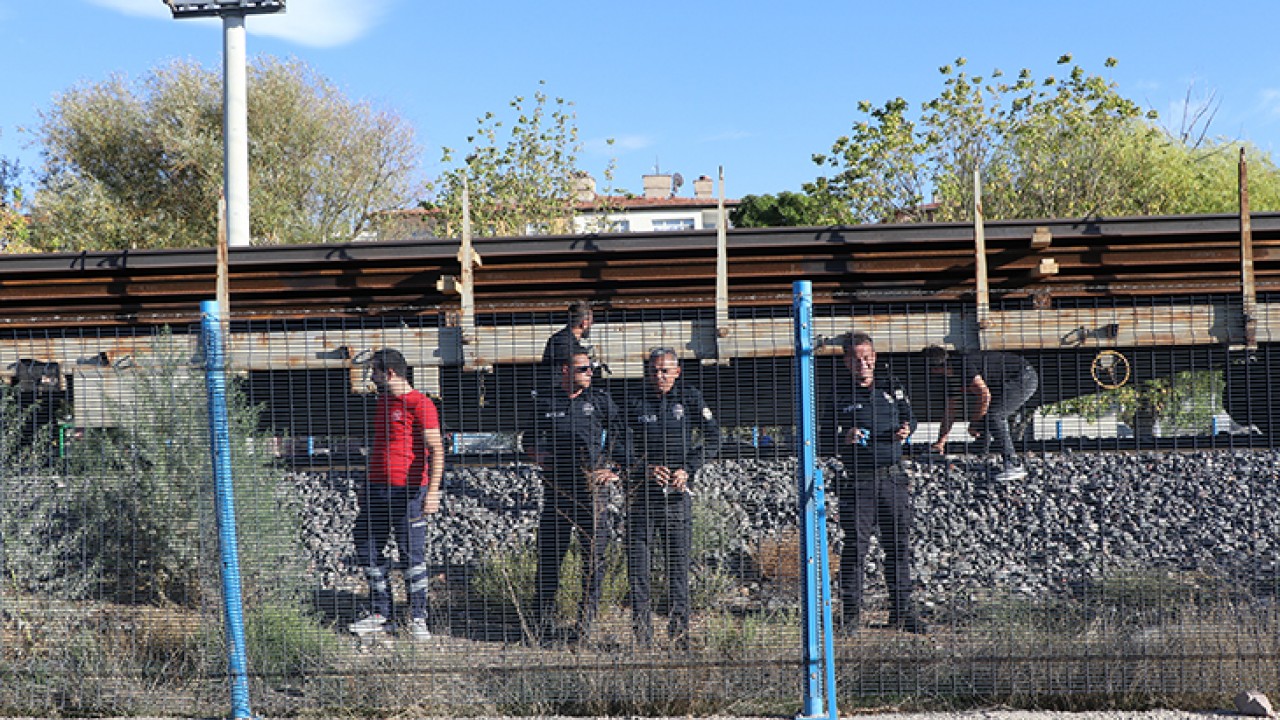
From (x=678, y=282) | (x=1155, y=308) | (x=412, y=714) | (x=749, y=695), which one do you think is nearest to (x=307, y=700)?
(x=412, y=714)

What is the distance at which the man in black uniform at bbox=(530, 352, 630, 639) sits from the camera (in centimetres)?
528

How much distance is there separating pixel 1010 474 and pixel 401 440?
290cm

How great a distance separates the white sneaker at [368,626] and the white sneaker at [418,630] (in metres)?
0.12

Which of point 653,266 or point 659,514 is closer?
point 659,514

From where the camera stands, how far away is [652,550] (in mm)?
5297

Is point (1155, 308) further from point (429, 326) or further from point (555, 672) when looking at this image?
point (429, 326)

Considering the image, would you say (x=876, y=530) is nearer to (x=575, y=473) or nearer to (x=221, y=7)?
(x=575, y=473)

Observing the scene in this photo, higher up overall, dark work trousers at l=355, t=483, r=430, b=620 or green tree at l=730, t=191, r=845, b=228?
green tree at l=730, t=191, r=845, b=228

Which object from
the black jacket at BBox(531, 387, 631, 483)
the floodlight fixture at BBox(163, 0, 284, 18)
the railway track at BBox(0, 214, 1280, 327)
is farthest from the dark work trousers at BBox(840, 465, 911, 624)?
the floodlight fixture at BBox(163, 0, 284, 18)

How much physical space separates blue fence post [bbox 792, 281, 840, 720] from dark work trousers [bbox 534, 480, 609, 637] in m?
0.92

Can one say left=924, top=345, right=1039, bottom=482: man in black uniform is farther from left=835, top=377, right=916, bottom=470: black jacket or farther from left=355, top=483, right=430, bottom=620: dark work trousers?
left=355, top=483, right=430, bottom=620: dark work trousers

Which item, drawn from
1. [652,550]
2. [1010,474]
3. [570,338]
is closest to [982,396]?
[1010,474]

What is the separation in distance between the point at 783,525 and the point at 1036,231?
313cm

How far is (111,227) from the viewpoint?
78.3 ft
